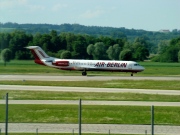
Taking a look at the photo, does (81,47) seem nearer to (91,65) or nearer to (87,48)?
(87,48)

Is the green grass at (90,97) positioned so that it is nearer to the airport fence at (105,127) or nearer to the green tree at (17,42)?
the airport fence at (105,127)

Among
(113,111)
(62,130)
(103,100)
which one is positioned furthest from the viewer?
(103,100)

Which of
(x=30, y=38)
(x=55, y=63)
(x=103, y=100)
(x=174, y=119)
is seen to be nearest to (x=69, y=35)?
(x=30, y=38)

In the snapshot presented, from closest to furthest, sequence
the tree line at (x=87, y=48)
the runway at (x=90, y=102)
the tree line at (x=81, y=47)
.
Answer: the runway at (x=90, y=102), the tree line at (x=87, y=48), the tree line at (x=81, y=47)

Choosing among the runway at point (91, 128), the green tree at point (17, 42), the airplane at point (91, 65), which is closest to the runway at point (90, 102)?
the runway at point (91, 128)

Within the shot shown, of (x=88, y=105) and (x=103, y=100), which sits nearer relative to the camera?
(x=88, y=105)

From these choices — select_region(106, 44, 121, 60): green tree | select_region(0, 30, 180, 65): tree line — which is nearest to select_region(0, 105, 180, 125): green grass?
select_region(0, 30, 180, 65): tree line

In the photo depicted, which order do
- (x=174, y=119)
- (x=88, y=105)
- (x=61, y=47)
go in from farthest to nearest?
1. (x=61, y=47)
2. (x=88, y=105)
3. (x=174, y=119)

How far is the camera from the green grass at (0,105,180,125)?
83.0 feet

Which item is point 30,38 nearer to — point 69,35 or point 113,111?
point 69,35

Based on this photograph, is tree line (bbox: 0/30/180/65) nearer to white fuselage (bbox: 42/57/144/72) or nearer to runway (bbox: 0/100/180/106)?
white fuselage (bbox: 42/57/144/72)

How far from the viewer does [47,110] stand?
94.8 ft

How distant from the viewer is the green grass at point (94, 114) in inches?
996

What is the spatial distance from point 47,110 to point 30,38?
333 feet
